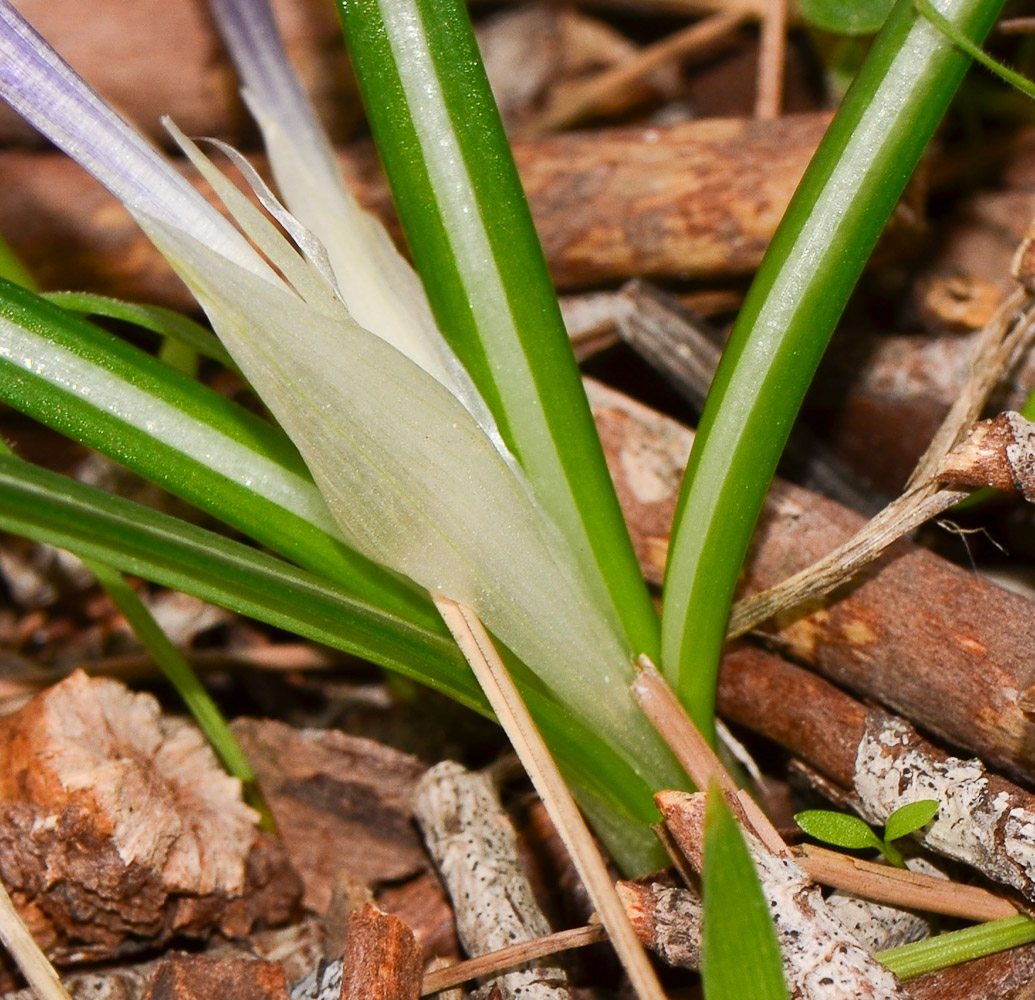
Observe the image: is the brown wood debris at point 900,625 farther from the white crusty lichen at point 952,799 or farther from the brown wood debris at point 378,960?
the brown wood debris at point 378,960

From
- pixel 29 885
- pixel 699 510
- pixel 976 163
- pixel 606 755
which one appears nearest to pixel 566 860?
pixel 606 755

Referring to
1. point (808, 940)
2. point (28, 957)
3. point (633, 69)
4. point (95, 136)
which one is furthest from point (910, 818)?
point (633, 69)

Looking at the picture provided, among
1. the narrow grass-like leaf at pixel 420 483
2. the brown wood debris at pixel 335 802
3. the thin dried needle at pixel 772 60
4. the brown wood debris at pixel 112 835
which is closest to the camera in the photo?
the narrow grass-like leaf at pixel 420 483

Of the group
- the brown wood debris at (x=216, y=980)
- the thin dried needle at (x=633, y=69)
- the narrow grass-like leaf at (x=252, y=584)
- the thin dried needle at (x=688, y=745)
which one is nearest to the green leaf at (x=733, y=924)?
the thin dried needle at (x=688, y=745)

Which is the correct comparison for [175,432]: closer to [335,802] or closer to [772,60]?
[335,802]

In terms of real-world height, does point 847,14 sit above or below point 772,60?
below
